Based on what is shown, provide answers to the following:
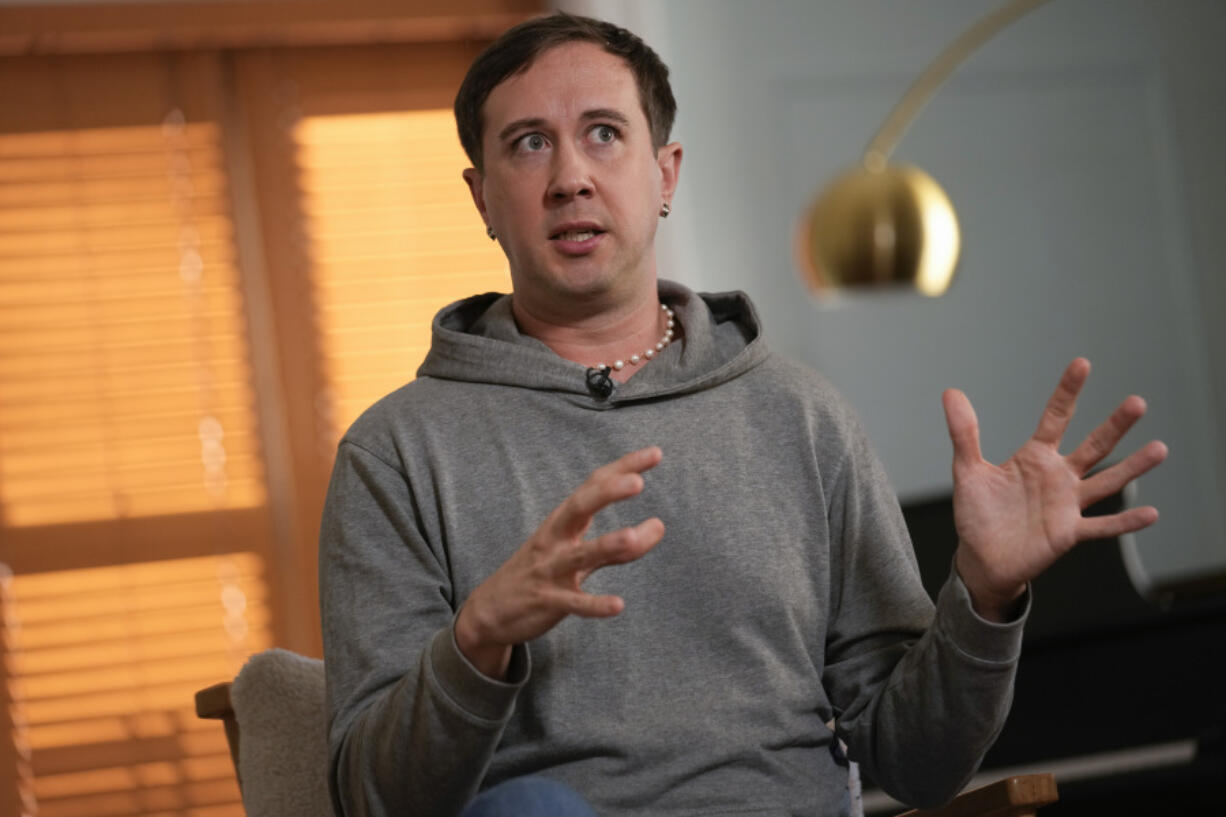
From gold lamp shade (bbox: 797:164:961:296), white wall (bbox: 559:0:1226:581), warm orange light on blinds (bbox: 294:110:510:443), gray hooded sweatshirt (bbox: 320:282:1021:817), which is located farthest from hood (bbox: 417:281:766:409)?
warm orange light on blinds (bbox: 294:110:510:443)

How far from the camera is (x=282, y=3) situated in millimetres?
3797

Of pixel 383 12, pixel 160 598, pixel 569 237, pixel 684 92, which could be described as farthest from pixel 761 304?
pixel 569 237

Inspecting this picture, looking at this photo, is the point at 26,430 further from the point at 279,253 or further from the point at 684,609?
the point at 684,609

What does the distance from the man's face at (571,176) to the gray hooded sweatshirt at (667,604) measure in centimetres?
9

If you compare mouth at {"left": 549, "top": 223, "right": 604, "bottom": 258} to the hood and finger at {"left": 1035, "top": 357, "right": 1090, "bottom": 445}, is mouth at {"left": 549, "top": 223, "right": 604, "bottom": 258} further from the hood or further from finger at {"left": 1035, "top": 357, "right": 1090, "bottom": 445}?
finger at {"left": 1035, "top": 357, "right": 1090, "bottom": 445}

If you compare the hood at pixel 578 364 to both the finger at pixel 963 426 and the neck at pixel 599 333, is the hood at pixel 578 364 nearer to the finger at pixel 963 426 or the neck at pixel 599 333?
the neck at pixel 599 333

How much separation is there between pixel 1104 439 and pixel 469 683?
1.80 feet

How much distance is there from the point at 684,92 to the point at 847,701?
2.75 m

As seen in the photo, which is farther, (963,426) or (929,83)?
(929,83)

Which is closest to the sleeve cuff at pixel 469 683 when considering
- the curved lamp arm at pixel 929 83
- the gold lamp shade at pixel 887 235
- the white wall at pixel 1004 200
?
the gold lamp shade at pixel 887 235

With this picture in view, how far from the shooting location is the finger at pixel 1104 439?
3.77ft

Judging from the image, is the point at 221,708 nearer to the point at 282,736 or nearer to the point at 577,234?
the point at 282,736

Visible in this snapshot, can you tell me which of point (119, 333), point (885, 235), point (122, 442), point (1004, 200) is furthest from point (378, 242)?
point (885, 235)

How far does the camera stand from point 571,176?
1.36m
